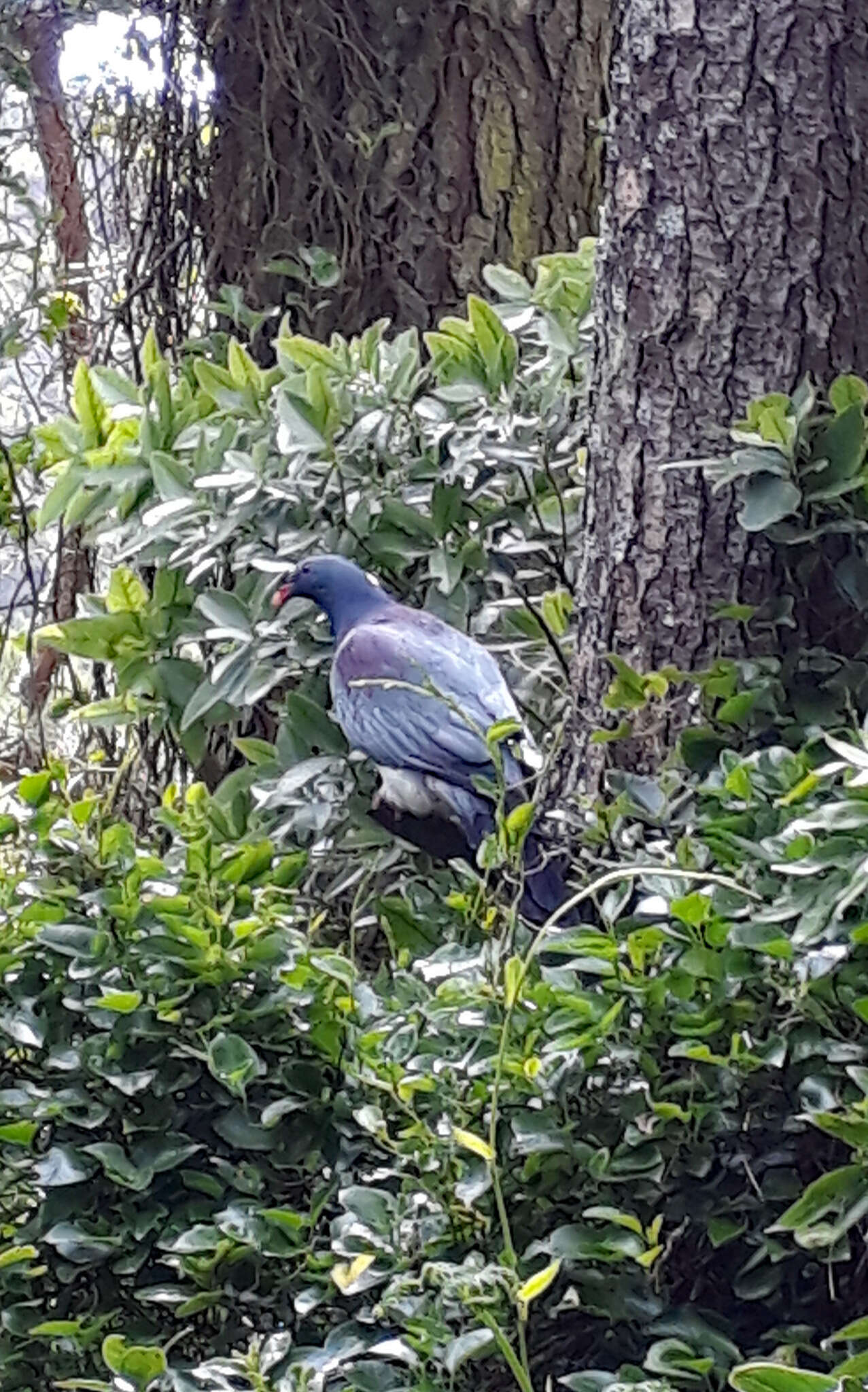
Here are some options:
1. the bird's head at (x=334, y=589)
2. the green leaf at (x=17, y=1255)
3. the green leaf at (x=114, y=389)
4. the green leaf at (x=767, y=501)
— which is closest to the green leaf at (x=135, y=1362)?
the green leaf at (x=17, y=1255)

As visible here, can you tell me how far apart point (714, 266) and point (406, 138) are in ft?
4.32

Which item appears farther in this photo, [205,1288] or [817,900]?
[205,1288]

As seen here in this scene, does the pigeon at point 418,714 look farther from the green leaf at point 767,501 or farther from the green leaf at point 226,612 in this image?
the green leaf at point 767,501

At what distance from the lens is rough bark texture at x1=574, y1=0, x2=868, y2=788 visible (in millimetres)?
1625

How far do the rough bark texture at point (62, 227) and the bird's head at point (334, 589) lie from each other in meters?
1.19

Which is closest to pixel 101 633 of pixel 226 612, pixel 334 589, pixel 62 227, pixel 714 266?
pixel 226 612

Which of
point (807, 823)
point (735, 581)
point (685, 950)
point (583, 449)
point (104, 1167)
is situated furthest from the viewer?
point (583, 449)

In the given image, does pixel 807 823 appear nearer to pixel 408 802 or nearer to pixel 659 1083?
pixel 659 1083

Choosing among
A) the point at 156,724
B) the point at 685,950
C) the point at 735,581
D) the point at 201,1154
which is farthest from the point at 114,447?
the point at 685,950

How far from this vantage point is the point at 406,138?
283 cm

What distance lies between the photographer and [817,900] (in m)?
1.04

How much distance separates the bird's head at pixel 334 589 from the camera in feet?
6.19

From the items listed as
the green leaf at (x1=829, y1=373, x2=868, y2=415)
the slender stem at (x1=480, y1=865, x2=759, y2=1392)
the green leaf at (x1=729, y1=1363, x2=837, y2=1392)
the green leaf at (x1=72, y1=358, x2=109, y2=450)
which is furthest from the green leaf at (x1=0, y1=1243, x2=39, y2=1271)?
the green leaf at (x1=72, y1=358, x2=109, y2=450)

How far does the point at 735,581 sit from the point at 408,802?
17.4 inches
